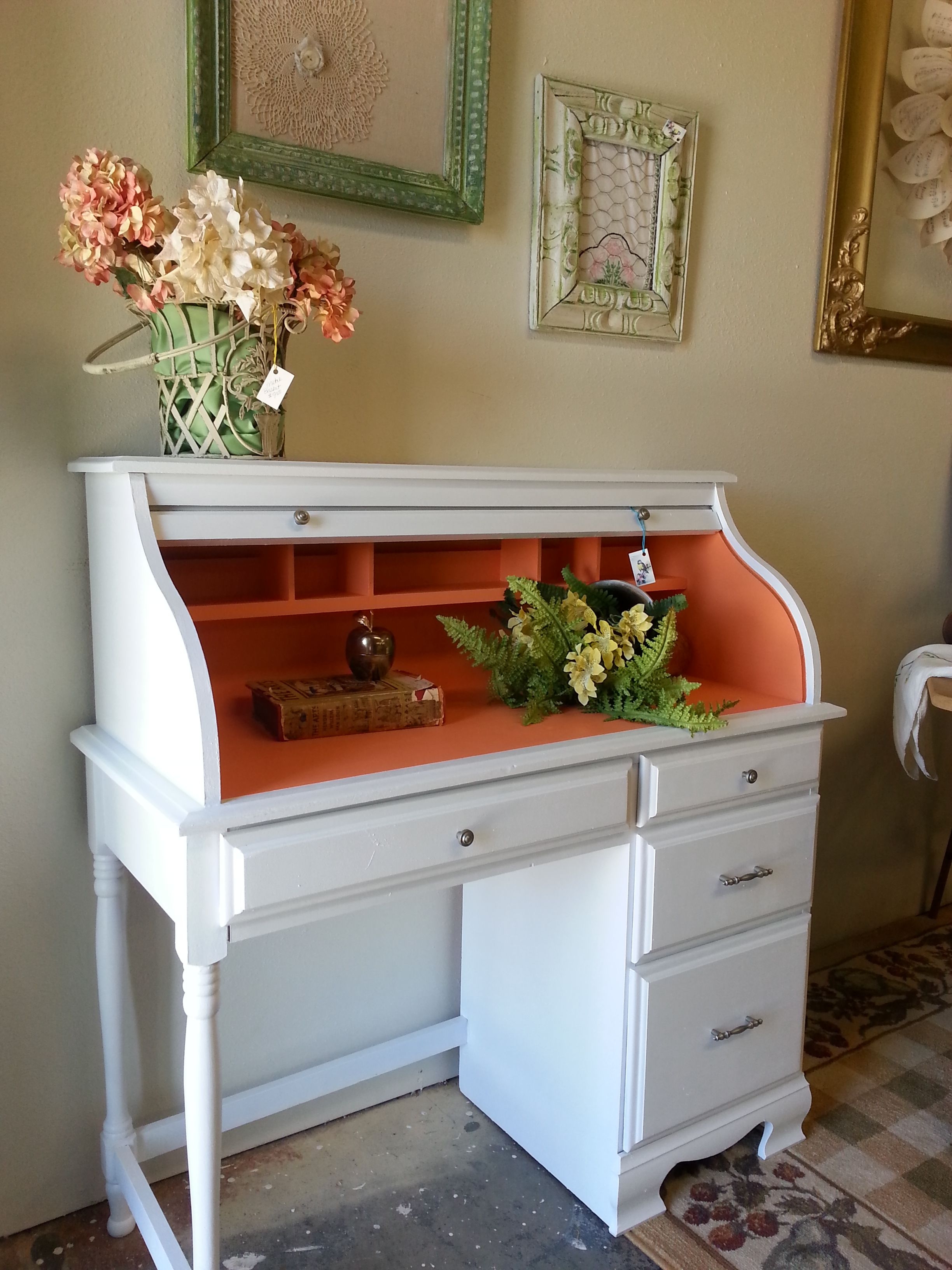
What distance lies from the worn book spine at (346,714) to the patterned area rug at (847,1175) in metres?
0.90

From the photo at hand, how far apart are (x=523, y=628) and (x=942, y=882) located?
179 cm

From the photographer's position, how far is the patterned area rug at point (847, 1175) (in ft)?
5.13

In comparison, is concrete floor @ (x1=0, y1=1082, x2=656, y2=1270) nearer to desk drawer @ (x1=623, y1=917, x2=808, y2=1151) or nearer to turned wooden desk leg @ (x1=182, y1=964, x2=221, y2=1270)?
desk drawer @ (x1=623, y1=917, x2=808, y2=1151)

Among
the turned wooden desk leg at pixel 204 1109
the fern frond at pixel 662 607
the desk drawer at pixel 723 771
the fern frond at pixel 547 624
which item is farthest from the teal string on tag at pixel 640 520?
the turned wooden desk leg at pixel 204 1109

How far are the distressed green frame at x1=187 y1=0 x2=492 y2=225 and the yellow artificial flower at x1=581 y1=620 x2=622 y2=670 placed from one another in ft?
2.43

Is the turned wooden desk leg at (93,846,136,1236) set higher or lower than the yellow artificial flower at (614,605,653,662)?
lower

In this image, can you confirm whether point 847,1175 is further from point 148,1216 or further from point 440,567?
point 440,567

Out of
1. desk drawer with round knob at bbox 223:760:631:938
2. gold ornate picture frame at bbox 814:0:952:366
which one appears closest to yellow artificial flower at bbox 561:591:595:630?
desk drawer with round knob at bbox 223:760:631:938

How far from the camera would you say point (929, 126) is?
2.22 m

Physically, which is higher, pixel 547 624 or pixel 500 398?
pixel 500 398

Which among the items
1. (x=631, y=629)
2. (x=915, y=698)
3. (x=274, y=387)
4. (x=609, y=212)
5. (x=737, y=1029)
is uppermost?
(x=609, y=212)

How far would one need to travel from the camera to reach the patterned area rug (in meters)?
1.56

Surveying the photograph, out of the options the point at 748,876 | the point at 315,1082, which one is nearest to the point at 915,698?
the point at 748,876

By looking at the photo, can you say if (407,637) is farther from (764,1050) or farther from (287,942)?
(764,1050)
